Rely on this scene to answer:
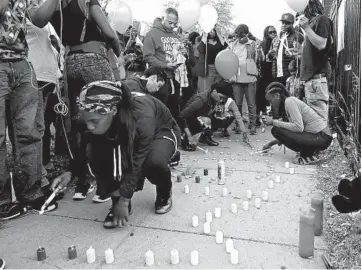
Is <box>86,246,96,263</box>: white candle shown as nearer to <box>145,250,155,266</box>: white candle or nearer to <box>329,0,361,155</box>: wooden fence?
<box>145,250,155,266</box>: white candle

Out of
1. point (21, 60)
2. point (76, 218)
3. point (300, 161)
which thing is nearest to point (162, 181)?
point (76, 218)

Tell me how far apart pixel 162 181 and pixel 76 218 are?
870 millimetres

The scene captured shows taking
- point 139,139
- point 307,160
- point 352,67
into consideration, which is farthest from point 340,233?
point 352,67

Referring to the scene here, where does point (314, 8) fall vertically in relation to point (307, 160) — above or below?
above

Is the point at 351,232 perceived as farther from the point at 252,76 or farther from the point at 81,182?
the point at 252,76

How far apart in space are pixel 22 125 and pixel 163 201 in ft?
4.76

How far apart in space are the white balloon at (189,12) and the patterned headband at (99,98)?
4447mm

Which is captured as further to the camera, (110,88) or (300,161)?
(300,161)

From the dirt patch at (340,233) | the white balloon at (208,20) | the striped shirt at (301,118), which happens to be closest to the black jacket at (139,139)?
the dirt patch at (340,233)

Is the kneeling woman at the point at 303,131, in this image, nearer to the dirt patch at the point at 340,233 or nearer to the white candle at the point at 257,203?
the dirt patch at the point at 340,233

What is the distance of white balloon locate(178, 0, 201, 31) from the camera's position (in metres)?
6.79

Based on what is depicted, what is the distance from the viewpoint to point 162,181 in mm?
3361

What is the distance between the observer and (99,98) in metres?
A: 2.74

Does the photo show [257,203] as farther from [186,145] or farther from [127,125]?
[186,145]
